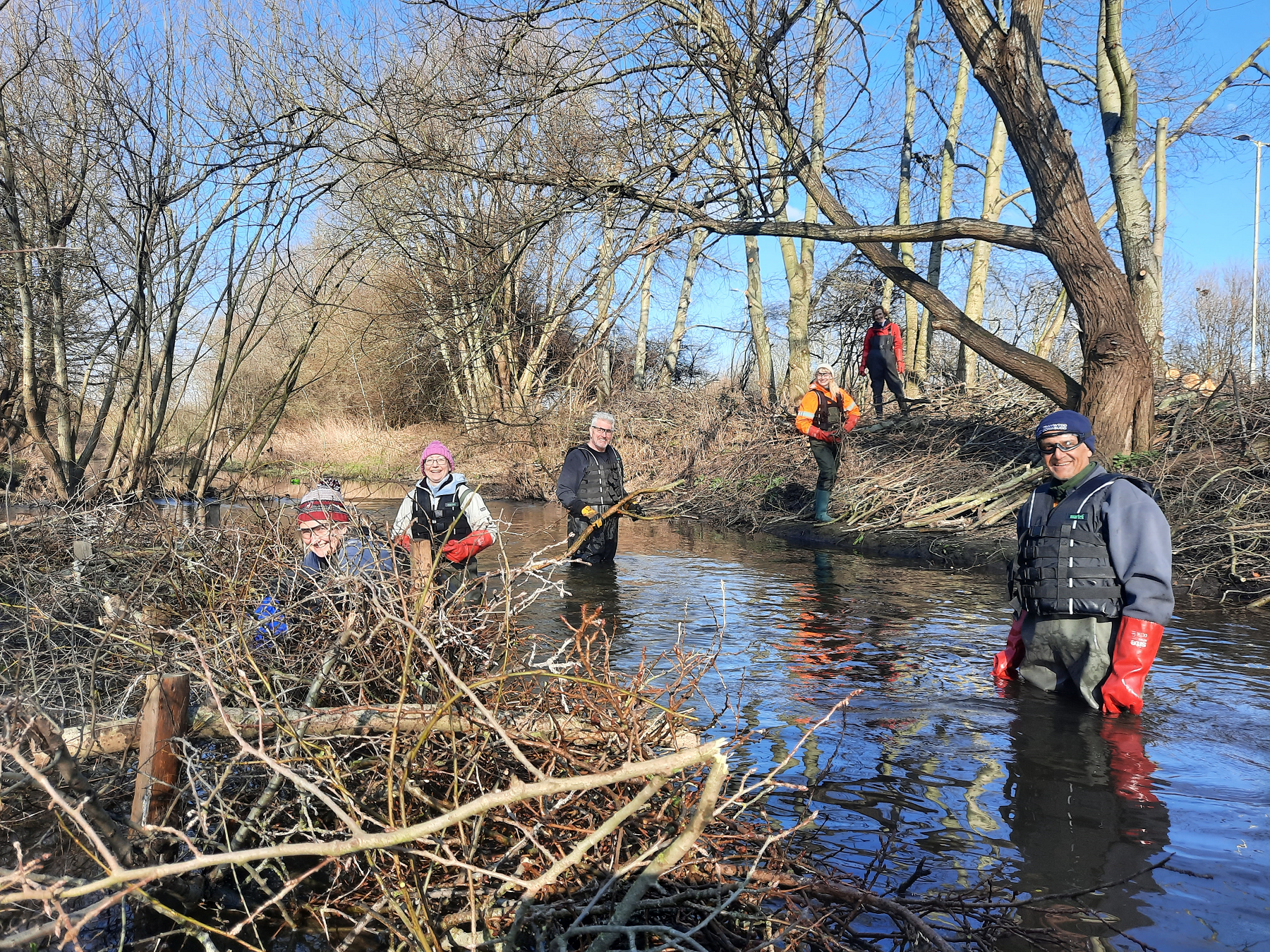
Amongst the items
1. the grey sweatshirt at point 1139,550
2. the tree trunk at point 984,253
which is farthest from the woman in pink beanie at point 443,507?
the tree trunk at point 984,253

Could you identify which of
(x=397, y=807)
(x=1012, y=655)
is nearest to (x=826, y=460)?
(x=1012, y=655)

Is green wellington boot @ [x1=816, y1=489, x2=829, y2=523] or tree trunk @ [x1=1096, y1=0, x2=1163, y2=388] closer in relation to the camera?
tree trunk @ [x1=1096, y1=0, x2=1163, y2=388]

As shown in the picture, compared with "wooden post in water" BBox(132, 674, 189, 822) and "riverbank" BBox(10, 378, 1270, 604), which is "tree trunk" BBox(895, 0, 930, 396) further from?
"wooden post in water" BBox(132, 674, 189, 822)

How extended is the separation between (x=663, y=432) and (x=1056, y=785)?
1710 cm

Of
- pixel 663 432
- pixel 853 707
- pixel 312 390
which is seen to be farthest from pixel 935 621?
pixel 312 390

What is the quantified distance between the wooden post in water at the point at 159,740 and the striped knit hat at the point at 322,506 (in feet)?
5.64

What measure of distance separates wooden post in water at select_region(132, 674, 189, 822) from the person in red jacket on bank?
1507cm

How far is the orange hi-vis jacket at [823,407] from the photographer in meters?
13.8

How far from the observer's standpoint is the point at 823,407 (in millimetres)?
14203

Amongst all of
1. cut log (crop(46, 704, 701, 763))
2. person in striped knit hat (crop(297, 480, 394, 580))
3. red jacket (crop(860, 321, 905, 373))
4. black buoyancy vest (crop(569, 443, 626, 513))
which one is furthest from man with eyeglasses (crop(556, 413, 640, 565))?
red jacket (crop(860, 321, 905, 373))

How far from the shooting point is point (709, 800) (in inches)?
85.5

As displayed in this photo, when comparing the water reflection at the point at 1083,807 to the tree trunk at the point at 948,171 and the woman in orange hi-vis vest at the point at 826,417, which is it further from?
the tree trunk at the point at 948,171

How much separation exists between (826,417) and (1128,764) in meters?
9.40

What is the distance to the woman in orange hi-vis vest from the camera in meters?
13.9
